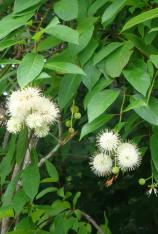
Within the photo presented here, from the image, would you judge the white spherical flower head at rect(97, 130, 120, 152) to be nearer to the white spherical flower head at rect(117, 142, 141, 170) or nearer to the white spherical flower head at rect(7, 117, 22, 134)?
the white spherical flower head at rect(117, 142, 141, 170)

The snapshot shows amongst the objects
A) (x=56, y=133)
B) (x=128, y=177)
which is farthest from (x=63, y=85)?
(x=128, y=177)

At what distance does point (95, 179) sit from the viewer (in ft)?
8.48

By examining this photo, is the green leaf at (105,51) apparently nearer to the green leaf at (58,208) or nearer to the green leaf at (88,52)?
the green leaf at (88,52)

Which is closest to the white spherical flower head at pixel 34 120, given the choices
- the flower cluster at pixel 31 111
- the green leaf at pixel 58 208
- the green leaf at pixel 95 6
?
the flower cluster at pixel 31 111

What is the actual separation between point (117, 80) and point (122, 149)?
11.9 inches

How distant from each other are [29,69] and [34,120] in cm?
12

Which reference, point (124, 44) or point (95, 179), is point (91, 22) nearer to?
point (124, 44)

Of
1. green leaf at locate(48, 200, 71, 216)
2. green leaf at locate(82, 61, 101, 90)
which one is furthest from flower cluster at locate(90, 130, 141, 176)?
green leaf at locate(48, 200, 71, 216)

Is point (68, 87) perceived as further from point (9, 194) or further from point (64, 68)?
point (9, 194)

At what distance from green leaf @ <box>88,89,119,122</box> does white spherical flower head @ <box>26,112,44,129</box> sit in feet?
0.33

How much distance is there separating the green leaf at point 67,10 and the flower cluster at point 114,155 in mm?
262

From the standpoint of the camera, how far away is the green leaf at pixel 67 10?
112cm

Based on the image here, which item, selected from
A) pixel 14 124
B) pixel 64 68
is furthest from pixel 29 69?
pixel 14 124

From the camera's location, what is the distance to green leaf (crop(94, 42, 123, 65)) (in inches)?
44.9
